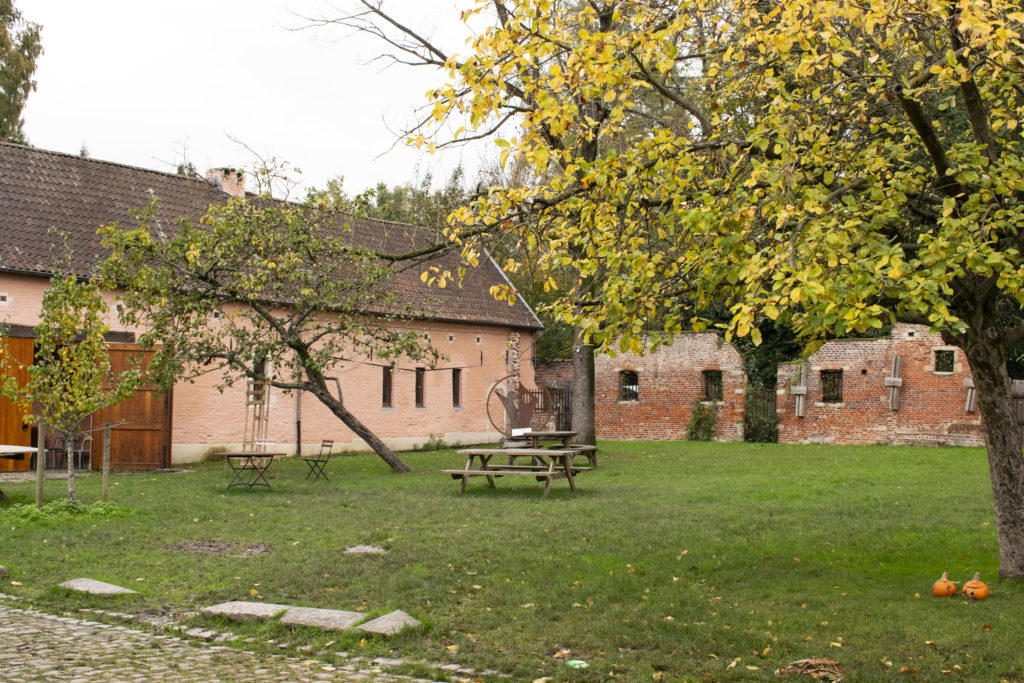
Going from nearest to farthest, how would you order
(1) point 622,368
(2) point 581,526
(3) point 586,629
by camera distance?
(3) point 586,629 → (2) point 581,526 → (1) point 622,368

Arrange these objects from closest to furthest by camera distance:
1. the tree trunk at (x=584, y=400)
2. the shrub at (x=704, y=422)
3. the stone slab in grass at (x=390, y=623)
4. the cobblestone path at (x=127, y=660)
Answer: the cobblestone path at (x=127, y=660) < the stone slab in grass at (x=390, y=623) < the tree trunk at (x=584, y=400) < the shrub at (x=704, y=422)

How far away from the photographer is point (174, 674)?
5.36 meters

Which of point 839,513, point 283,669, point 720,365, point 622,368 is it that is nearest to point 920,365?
point 720,365

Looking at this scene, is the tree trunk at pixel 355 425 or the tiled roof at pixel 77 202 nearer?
the tree trunk at pixel 355 425

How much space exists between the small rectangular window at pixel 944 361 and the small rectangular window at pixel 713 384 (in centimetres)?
609

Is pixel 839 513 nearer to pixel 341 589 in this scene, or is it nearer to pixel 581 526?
pixel 581 526

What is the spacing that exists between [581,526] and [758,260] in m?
5.99

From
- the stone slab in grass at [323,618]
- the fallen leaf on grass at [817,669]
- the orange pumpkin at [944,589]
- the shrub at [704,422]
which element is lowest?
the fallen leaf on grass at [817,669]

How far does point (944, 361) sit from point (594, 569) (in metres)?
19.9

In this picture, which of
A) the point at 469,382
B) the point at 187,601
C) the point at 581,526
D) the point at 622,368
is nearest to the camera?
the point at 187,601

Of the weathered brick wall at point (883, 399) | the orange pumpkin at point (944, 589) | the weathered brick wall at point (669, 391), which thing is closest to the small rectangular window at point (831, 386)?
the weathered brick wall at point (883, 399)

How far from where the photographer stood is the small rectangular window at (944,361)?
24850 millimetres

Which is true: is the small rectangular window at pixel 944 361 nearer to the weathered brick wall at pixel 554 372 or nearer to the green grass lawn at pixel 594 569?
the green grass lawn at pixel 594 569

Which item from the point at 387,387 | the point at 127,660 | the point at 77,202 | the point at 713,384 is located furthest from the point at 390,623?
the point at 713,384
